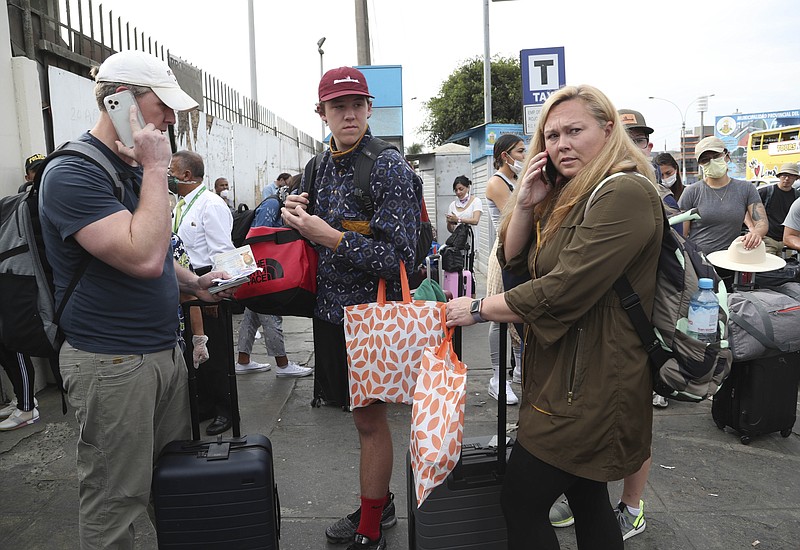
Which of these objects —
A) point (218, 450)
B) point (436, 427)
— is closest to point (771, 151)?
point (436, 427)

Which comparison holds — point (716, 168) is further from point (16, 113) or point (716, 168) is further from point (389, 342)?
point (16, 113)

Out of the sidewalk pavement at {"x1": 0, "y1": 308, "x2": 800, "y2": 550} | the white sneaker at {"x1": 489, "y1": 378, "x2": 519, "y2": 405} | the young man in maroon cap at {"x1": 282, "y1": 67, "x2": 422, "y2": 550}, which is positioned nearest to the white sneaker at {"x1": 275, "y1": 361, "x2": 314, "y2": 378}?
the sidewalk pavement at {"x1": 0, "y1": 308, "x2": 800, "y2": 550}

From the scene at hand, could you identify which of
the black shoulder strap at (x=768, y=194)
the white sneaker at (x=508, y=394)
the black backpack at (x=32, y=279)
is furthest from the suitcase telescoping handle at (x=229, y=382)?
the black shoulder strap at (x=768, y=194)

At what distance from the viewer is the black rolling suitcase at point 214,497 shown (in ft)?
6.93

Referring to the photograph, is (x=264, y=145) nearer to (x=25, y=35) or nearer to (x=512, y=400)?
(x=25, y=35)

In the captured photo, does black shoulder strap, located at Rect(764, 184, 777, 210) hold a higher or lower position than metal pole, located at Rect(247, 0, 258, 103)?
lower

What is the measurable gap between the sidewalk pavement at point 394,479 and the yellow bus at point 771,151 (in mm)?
18405

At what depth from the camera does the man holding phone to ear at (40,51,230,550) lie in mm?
1806

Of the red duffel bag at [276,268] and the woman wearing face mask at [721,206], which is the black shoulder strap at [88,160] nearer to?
the red duffel bag at [276,268]

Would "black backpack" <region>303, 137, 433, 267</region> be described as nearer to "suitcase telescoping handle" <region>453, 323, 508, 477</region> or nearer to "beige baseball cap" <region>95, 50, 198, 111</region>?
"suitcase telescoping handle" <region>453, 323, 508, 477</region>

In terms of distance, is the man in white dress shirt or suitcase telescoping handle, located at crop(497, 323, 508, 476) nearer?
suitcase telescoping handle, located at crop(497, 323, 508, 476)

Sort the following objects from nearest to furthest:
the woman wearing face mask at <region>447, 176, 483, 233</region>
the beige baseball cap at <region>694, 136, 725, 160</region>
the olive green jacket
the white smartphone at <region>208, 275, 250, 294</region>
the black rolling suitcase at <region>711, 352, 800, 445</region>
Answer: the olive green jacket < the white smartphone at <region>208, 275, 250, 294</region> < the black rolling suitcase at <region>711, 352, 800, 445</region> < the beige baseball cap at <region>694, 136, 725, 160</region> < the woman wearing face mask at <region>447, 176, 483, 233</region>

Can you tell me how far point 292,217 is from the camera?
8.04 feet

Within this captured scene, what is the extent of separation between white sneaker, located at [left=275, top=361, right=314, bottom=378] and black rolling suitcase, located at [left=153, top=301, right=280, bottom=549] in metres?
3.35
